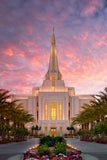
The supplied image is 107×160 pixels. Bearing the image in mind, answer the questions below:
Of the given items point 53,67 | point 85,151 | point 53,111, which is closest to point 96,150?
point 85,151

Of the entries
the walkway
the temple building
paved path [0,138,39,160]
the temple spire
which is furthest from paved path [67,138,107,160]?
the temple spire

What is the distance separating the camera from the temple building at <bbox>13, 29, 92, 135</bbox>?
248 ft

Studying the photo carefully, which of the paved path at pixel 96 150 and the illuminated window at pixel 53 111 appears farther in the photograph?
the illuminated window at pixel 53 111

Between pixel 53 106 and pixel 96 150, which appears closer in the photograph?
pixel 96 150

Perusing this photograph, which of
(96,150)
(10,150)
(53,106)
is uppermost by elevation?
(53,106)

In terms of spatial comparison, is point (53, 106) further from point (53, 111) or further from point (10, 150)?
point (10, 150)

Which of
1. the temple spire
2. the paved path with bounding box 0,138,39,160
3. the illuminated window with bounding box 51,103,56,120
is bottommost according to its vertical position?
the paved path with bounding box 0,138,39,160

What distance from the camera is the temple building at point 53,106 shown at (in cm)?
7556

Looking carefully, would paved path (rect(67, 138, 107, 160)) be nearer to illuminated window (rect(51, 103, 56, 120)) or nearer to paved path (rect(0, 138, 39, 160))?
paved path (rect(0, 138, 39, 160))

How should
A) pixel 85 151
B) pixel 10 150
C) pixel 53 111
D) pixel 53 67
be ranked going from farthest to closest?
pixel 53 67 → pixel 53 111 → pixel 10 150 → pixel 85 151

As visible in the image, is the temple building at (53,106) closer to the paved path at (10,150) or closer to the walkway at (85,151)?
the paved path at (10,150)

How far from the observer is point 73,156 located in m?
11.7

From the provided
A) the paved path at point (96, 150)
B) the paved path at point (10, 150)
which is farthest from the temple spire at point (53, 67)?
the paved path at point (96, 150)

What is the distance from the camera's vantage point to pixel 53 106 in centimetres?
8106
